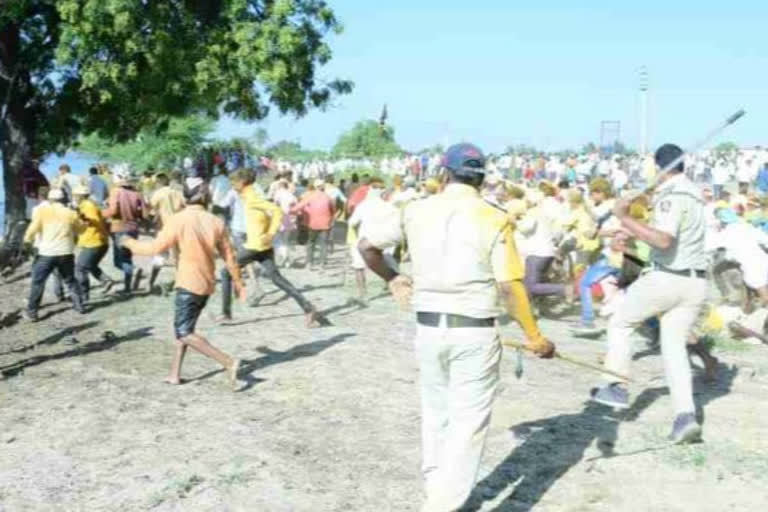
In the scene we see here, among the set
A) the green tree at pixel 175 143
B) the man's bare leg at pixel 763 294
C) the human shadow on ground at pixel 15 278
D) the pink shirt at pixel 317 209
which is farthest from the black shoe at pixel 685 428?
the green tree at pixel 175 143

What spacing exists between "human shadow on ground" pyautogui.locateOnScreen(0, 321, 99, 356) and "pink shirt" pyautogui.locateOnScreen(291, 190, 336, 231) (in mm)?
5373

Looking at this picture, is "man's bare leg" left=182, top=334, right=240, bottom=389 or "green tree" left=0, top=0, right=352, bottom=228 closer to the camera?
"man's bare leg" left=182, top=334, right=240, bottom=389

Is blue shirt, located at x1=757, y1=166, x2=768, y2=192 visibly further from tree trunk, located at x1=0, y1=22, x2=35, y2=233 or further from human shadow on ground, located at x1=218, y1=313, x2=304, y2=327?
tree trunk, located at x1=0, y1=22, x2=35, y2=233

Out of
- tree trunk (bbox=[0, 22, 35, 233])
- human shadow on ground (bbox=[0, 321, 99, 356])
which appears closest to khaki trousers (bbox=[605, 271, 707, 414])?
human shadow on ground (bbox=[0, 321, 99, 356])

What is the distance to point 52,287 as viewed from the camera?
14.7 metres

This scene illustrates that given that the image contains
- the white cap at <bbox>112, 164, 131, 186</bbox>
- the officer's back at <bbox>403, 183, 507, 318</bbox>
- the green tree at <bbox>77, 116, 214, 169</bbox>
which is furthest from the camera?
the green tree at <bbox>77, 116, 214, 169</bbox>

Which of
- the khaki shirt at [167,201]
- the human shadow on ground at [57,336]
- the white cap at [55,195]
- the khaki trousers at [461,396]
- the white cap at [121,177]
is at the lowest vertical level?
the human shadow on ground at [57,336]

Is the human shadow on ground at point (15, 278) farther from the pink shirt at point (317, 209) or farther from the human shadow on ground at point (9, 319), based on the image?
the pink shirt at point (317, 209)

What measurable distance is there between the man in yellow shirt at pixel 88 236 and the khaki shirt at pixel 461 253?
8.82 meters

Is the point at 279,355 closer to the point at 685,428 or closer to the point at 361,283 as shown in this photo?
the point at 361,283

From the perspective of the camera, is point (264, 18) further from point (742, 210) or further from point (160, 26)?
point (742, 210)

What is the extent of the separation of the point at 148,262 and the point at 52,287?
8.17 ft

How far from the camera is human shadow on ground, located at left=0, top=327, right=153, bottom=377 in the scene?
30.6ft

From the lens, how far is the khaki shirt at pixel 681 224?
6453 millimetres
